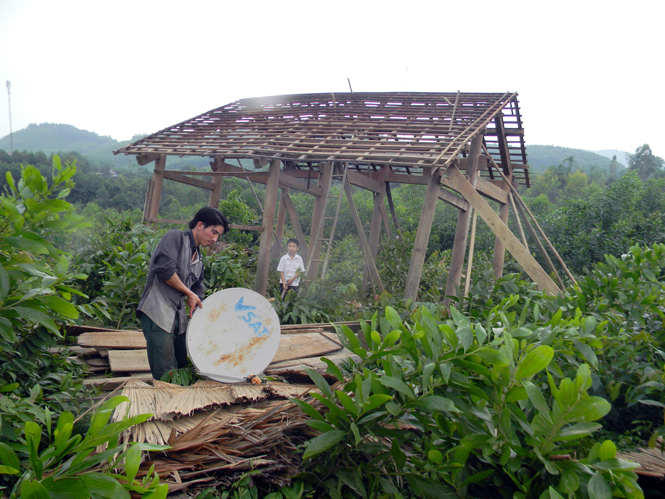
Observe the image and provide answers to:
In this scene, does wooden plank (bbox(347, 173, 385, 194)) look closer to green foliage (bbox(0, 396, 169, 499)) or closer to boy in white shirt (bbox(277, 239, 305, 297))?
boy in white shirt (bbox(277, 239, 305, 297))

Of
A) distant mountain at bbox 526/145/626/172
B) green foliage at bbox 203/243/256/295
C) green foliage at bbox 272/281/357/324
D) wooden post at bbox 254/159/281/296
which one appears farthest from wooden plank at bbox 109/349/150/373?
distant mountain at bbox 526/145/626/172

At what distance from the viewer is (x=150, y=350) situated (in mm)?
3777

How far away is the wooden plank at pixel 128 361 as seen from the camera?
14.0ft

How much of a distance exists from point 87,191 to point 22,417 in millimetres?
47236

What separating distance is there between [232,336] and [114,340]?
6.12 ft

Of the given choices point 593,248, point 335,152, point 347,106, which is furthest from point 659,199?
point 335,152

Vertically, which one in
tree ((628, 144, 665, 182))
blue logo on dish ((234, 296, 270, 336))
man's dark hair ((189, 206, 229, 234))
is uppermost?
tree ((628, 144, 665, 182))

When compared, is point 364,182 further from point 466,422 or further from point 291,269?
point 466,422

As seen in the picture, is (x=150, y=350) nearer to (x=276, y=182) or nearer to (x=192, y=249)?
(x=192, y=249)

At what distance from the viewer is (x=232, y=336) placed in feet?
12.0

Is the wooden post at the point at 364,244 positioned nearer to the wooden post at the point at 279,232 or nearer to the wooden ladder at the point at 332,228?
the wooden ladder at the point at 332,228

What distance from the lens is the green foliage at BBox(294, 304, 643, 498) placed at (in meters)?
1.50

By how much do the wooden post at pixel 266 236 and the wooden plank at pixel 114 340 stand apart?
2.99 metres

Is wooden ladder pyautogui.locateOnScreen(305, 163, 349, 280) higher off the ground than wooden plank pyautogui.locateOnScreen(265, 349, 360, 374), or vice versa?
wooden ladder pyautogui.locateOnScreen(305, 163, 349, 280)
